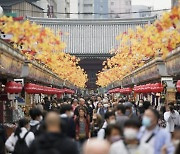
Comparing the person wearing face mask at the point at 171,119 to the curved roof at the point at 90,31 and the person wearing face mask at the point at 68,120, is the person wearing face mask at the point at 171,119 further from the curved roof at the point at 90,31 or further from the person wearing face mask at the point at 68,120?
the curved roof at the point at 90,31

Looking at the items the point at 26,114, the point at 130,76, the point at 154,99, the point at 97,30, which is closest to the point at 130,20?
the point at 97,30

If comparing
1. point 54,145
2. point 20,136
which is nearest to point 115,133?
point 54,145

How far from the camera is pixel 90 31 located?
90.6 meters

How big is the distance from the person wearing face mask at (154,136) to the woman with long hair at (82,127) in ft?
18.5

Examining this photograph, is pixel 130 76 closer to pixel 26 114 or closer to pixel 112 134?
pixel 26 114

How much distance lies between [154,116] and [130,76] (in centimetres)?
3833

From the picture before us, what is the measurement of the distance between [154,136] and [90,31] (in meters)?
81.0

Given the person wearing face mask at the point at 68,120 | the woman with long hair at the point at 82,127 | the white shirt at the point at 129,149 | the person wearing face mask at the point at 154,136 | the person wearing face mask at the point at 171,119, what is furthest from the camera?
the person wearing face mask at the point at 171,119

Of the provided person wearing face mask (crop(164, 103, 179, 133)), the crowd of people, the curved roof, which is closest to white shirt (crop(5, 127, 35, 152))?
the crowd of people

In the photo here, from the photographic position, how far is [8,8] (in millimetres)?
69250

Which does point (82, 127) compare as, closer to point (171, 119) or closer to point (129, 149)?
point (171, 119)

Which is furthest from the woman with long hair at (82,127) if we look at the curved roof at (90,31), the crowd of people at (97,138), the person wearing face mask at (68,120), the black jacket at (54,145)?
the curved roof at (90,31)

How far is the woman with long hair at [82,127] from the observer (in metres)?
15.7

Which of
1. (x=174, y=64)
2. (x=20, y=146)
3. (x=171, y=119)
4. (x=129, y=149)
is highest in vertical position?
(x=174, y=64)
